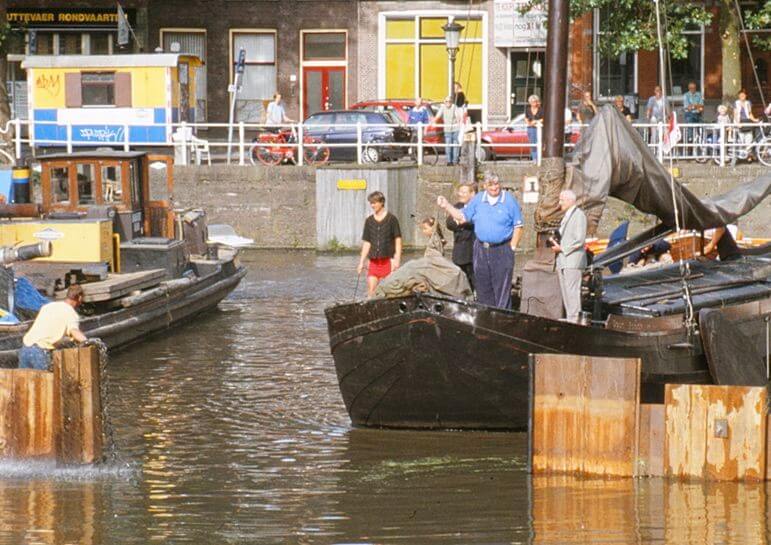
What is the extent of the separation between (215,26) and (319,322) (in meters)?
24.0

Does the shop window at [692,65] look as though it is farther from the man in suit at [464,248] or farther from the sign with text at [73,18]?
the man in suit at [464,248]

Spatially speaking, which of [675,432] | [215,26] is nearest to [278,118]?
[215,26]

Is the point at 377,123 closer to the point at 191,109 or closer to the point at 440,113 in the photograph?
the point at 440,113

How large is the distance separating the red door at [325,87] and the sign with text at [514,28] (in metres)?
4.66

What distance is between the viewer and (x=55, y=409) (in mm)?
12328

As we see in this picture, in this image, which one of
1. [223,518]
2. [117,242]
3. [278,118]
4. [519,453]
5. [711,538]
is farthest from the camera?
[278,118]

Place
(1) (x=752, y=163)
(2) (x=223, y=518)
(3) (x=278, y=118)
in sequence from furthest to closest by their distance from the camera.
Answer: (3) (x=278, y=118) < (1) (x=752, y=163) < (2) (x=223, y=518)

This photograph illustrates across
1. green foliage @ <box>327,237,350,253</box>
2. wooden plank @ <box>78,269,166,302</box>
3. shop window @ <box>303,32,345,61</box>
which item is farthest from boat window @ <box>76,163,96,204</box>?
shop window @ <box>303,32,345,61</box>

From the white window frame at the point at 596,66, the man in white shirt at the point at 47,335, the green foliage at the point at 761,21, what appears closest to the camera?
the man in white shirt at the point at 47,335

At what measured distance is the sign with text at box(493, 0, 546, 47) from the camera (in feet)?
140

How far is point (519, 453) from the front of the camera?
1364cm

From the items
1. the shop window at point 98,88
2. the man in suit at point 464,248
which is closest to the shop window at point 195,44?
the shop window at point 98,88

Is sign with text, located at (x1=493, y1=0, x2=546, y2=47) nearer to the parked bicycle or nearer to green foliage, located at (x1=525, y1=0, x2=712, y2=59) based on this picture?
green foliage, located at (x1=525, y1=0, x2=712, y2=59)

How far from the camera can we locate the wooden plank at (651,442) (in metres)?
12.0
